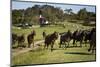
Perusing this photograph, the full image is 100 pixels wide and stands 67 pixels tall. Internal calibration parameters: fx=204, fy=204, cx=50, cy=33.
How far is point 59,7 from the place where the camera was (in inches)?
92.4

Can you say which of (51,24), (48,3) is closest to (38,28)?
(51,24)

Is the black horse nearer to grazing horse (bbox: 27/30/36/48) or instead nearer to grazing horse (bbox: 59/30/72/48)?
grazing horse (bbox: 27/30/36/48)

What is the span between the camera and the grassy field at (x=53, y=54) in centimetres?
218

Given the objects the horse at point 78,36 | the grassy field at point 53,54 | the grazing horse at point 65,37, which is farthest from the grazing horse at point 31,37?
the horse at point 78,36

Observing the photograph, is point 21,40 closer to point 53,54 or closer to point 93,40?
point 53,54

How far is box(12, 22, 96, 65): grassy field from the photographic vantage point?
2.18m

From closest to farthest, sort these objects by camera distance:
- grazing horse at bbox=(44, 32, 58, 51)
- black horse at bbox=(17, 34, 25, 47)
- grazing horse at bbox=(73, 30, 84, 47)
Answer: black horse at bbox=(17, 34, 25, 47)
grazing horse at bbox=(44, 32, 58, 51)
grazing horse at bbox=(73, 30, 84, 47)

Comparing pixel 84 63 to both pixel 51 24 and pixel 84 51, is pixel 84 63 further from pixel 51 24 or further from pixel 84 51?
pixel 51 24

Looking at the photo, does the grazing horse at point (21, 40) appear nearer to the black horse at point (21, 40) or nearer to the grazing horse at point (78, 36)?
the black horse at point (21, 40)

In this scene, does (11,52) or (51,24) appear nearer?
(11,52)

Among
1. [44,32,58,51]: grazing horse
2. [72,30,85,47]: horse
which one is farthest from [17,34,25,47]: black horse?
[72,30,85,47]: horse

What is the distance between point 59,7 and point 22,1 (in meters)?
0.44

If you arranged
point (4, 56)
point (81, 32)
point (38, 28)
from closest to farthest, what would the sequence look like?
point (4, 56), point (38, 28), point (81, 32)

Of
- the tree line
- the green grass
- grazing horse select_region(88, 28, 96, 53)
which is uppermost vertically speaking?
the tree line
